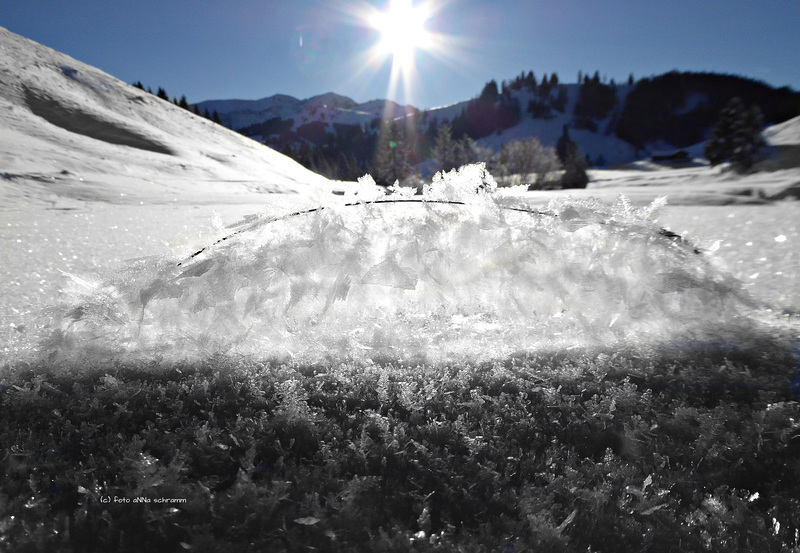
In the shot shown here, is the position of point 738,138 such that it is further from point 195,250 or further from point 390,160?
point 195,250

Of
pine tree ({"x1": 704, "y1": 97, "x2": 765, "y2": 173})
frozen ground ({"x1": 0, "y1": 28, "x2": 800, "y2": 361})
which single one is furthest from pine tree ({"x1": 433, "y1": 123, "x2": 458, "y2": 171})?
frozen ground ({"x1": 0, "y1": 28, "x2": 800, "y2": 361})

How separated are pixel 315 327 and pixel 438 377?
0.59 metres

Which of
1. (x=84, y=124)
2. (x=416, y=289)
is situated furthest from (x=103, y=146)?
(x=416, y=289)

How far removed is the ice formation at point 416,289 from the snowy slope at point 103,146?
494 millimetres

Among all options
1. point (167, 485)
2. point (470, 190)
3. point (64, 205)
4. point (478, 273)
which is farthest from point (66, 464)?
point (64, 205)

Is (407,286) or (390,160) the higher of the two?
(390,160)

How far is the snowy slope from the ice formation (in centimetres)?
49

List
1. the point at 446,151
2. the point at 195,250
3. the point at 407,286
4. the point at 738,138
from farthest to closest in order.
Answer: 1. the point at 738,138
2. the point at 446,151
3. the point at 195,250
4. the point at 407,286

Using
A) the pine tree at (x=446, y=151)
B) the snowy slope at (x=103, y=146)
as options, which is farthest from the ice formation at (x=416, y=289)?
the pine tree at (x=446, y=151)

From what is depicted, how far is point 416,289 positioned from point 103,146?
1242cm

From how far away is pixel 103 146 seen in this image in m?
10.6

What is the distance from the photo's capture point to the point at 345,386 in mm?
1334

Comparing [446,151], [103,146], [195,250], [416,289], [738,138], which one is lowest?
[416,289]

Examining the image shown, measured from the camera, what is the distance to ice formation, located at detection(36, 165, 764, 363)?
1570mm
